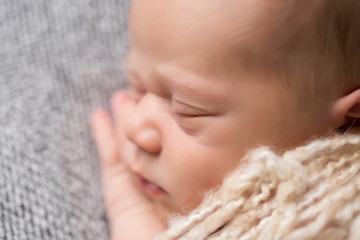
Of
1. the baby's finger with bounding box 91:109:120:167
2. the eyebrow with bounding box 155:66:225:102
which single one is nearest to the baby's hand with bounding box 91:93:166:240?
the baby's finger with bounding box 91:109:120:167

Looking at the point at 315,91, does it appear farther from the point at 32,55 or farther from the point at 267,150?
the point at 32,55

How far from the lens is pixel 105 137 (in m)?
1.07

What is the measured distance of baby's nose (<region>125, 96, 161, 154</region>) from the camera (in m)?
0.84

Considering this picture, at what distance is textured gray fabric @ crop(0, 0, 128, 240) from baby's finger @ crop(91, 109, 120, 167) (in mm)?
23

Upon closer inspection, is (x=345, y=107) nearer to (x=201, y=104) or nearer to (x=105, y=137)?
(x=201, y=104)

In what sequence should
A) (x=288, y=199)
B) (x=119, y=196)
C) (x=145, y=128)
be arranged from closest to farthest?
(x=288, y=199)
(x=145, y=128)
(x=119, y=196)

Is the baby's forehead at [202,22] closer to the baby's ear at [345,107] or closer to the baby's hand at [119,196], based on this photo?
the baby's ear at [345,107]

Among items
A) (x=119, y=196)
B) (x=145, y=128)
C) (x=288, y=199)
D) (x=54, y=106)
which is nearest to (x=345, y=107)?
(x=288, y=199)

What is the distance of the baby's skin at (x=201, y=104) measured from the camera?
2.39 ft

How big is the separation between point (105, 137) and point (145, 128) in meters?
0.25

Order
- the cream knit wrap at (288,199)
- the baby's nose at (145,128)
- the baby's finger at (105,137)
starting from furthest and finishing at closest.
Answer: the baby's finger at (105,137) < the baby's nose at (145,128) < the cream knit wrap at (288,199)

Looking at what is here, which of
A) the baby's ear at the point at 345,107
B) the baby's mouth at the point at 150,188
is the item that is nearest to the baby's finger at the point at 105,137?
the baby's mouth at the point at 150,188

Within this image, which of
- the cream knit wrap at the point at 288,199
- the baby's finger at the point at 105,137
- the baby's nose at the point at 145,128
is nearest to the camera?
the cream knit wrap at the point at 288,199

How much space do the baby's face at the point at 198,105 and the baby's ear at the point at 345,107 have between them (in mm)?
22
